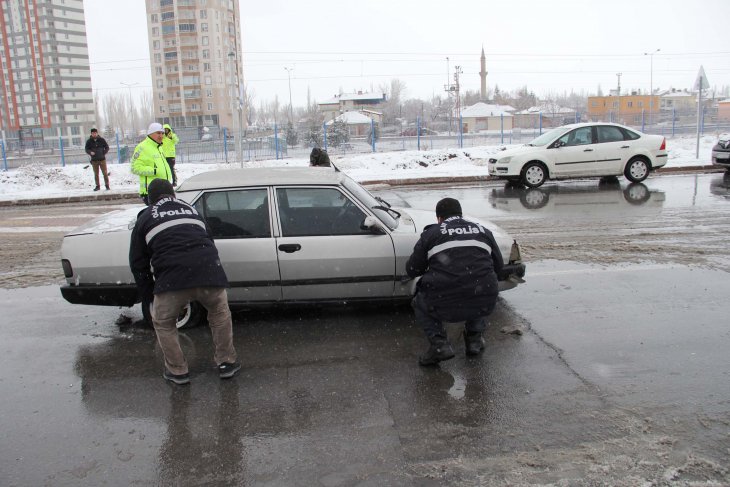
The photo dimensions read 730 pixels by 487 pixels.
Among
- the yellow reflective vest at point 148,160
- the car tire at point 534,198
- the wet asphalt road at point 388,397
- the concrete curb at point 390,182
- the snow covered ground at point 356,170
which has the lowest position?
the wet asphalt road at point 388,397

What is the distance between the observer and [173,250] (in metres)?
4.29

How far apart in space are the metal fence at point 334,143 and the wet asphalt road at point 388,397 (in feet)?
75.7

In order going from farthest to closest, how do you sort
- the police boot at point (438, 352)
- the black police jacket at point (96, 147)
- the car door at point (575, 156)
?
the black police jacket at point (96, 147) → the car door at point (575, 156) → the police boot at point (438, 352)

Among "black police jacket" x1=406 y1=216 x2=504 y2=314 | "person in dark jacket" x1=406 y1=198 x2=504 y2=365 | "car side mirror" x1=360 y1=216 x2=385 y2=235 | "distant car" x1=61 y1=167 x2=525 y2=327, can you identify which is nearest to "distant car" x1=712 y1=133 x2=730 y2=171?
"distant car" x1=61 y1=167 x2=525 y2=327

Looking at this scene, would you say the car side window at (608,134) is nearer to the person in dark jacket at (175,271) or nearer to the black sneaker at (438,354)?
the black sneaker at (438,354)

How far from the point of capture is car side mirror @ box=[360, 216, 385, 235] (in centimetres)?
536

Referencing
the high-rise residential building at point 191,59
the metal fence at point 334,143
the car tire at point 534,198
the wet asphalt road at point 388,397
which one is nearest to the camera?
the wet asphalt road at point 388,397

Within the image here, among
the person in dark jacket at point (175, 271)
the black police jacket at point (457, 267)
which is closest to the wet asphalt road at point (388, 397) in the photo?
the person in dark jacket at point (175, 271)

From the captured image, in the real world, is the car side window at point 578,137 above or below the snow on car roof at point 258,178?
above

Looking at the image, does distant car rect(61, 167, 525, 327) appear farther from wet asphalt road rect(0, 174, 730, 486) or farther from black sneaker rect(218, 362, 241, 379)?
black sneaker rect(218, 362, 241, 379)

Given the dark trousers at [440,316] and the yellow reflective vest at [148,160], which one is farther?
the yellow reflective vest at [148,160]

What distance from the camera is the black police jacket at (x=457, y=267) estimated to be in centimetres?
444

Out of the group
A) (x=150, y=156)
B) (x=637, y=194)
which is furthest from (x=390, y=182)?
(x=150, y=156)

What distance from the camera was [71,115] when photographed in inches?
3944
